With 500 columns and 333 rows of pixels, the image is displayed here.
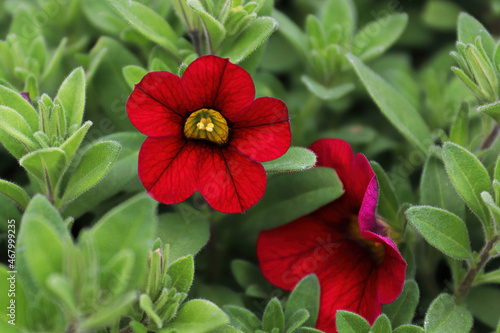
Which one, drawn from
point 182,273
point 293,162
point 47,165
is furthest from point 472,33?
point 47,165

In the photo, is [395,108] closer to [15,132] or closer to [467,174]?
[467,174]

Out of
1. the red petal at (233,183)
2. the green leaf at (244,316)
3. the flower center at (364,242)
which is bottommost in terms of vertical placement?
the green leaf at (244,316)

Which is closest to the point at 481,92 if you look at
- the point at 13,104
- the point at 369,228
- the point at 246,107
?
the point at 369,228

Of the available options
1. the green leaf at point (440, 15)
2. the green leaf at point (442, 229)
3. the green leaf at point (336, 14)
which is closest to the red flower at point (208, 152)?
the green leaf at point (442, 229)

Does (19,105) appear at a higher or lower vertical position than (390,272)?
higher

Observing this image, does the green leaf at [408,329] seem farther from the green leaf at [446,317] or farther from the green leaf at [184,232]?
the green leaf at [184,232]

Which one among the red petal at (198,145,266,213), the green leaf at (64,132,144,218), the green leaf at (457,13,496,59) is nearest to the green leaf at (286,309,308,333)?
the red petal at (198,145,266,213)
